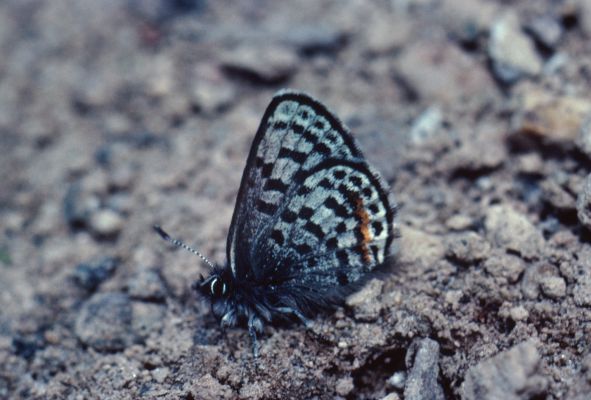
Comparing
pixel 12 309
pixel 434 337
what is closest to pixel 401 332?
pixel 434 337

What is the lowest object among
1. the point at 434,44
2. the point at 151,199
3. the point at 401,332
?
the point at 151,199

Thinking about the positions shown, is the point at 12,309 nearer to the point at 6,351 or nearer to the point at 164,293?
the point at 6,351

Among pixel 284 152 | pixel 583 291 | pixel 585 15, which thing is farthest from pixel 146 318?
pixel 585 15

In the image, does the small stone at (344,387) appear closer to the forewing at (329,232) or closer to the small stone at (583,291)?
the forewing at (329,232)

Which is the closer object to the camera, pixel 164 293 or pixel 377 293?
pixel 377 293

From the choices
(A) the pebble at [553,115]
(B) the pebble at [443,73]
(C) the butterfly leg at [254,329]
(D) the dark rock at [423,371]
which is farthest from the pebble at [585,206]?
(C) the butterfly leg at [254,329]

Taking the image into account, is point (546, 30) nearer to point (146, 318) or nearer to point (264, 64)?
point (264, 64)
